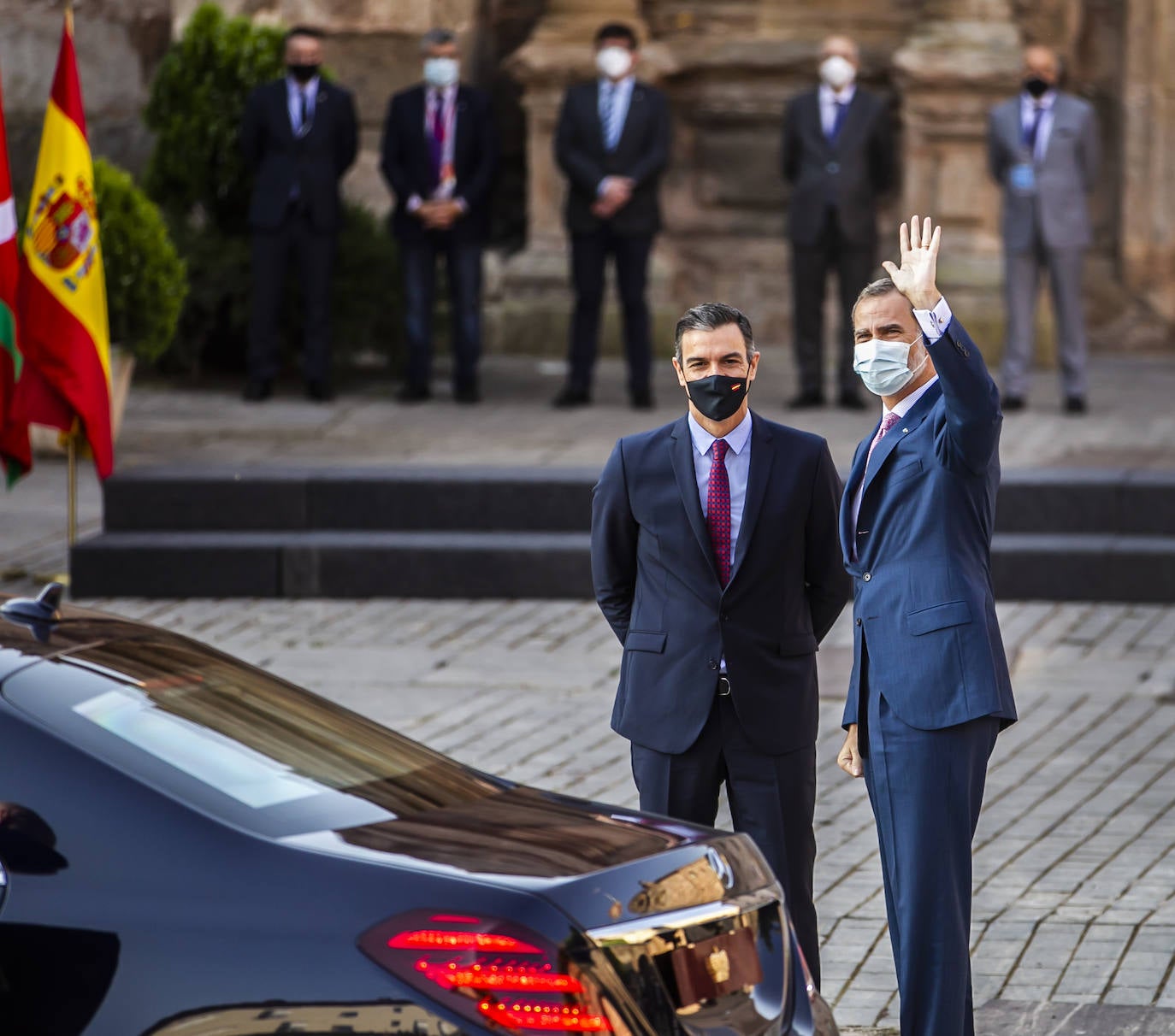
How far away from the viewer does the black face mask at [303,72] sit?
45.0 ft

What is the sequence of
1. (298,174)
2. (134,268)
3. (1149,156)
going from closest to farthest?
(134,268) → (298,174) → (1149,156)

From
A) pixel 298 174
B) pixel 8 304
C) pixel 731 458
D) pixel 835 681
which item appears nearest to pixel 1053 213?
pixel 298 174

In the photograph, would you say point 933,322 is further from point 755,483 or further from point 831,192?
point 831,192

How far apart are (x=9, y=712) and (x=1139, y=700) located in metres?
6.01

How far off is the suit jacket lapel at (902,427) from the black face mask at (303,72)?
967 centimetres

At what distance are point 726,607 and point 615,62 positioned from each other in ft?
30.0

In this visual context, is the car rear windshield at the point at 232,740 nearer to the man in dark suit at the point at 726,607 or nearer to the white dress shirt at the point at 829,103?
the man in dark suit at the point at 726,607

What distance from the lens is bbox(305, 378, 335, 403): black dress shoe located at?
14.2 metres

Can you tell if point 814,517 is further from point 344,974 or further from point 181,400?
point 181,400

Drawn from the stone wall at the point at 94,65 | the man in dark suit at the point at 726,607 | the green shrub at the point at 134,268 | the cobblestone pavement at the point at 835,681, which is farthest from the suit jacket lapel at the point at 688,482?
the stone wall at the point at 94,65

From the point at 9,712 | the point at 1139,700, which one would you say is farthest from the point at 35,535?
the point at 9,712

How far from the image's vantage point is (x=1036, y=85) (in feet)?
44.2

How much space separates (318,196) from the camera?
45.3ft

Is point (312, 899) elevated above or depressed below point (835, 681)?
→ above
